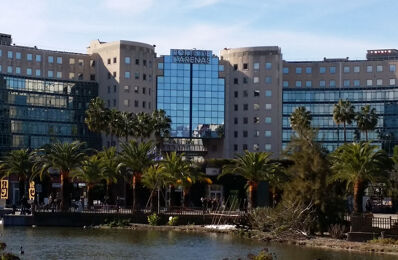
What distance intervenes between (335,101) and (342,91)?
9.09 feet

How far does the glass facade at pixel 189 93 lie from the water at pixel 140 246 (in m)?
88.9

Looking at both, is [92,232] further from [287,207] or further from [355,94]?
[355,94]

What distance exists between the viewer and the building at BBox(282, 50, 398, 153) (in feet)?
547

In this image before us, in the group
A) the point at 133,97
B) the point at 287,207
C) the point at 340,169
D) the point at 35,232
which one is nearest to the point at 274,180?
the point at 340,169

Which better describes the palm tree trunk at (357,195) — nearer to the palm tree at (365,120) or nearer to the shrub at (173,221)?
the shrub at (173,221)

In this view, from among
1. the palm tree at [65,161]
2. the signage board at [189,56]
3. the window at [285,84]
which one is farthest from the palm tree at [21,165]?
the window at [285,84]

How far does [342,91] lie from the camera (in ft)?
561

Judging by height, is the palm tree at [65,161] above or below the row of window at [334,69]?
below

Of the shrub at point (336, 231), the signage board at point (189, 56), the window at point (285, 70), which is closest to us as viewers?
the shrub at point (336, 231)

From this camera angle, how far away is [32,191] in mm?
94688

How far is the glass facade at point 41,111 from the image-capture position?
154750 mm

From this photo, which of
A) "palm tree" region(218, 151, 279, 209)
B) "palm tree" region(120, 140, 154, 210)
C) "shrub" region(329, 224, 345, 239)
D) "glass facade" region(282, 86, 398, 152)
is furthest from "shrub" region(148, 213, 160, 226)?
"glass facade" region(282, 86, 398, 152)

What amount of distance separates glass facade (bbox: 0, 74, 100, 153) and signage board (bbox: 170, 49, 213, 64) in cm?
1793

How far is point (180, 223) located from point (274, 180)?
13.0 meters
